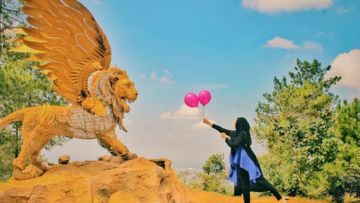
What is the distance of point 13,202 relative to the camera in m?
6.14

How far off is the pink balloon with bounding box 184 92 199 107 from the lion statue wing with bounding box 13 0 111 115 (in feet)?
4.50

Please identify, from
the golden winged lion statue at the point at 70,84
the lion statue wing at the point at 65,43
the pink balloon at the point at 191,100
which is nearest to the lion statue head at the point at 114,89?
the golden winged lion statue at the point at 70,84

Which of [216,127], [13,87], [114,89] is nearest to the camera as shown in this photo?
[216,127]

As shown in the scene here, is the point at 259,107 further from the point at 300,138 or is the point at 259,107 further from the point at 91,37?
the point at 91,37

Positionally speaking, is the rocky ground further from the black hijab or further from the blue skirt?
the black hijab

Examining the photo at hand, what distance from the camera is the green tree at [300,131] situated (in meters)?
11.9

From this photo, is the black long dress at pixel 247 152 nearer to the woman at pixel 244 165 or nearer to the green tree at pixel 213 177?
the woman at pixel 244 165

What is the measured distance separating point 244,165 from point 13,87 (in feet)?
24.1

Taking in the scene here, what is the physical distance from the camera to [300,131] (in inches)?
475

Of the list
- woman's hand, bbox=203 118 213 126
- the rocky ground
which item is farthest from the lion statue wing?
woman's hand, bbox=203 118 213 126

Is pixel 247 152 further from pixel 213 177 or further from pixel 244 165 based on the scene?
pixel 213 177

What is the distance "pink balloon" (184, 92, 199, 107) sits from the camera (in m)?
7.24

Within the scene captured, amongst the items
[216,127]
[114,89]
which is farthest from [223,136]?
[114,89]

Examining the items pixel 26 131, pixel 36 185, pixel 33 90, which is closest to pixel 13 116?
pixel 26 131
